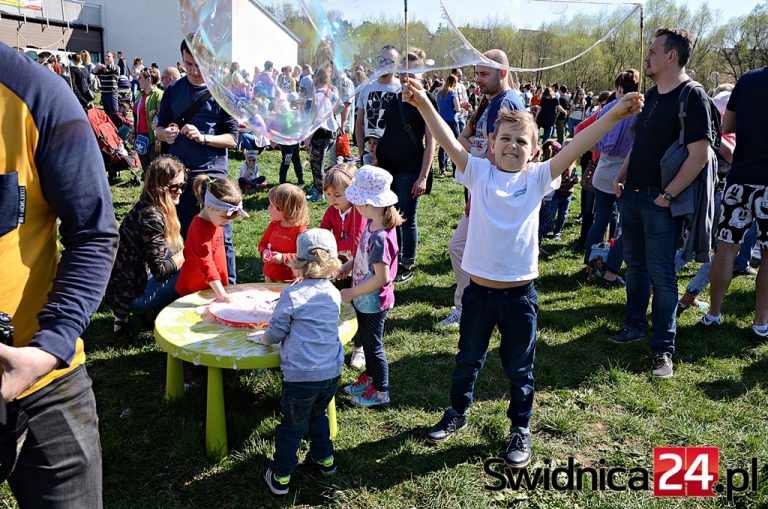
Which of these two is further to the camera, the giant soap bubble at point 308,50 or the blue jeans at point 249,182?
the blue jeans at point 249,182

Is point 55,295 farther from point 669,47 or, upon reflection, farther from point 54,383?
point 669,47

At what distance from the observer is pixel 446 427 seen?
340cm

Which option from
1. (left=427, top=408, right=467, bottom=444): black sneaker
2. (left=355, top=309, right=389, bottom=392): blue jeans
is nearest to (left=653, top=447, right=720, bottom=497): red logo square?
(left=427, top=408, right=467, bottom=444): black sneaker

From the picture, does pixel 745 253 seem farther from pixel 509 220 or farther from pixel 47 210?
pixel 47 210

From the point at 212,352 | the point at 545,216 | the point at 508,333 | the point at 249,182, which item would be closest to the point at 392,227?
the point at 508,333

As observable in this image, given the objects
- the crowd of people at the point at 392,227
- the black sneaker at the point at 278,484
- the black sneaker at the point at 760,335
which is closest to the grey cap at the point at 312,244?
the crowd of people at the point at 392,227

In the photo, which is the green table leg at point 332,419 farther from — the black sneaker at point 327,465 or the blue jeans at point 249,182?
the blue jeans at point 249,182

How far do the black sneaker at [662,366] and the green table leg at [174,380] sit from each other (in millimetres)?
3238

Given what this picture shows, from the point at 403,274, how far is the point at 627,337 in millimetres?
2276

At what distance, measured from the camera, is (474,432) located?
348 centimetres

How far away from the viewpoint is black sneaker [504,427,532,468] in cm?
317

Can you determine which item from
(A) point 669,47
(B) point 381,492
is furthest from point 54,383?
(A) point 669,47

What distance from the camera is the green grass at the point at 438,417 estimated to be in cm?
296

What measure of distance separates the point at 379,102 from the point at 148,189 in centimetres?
243
